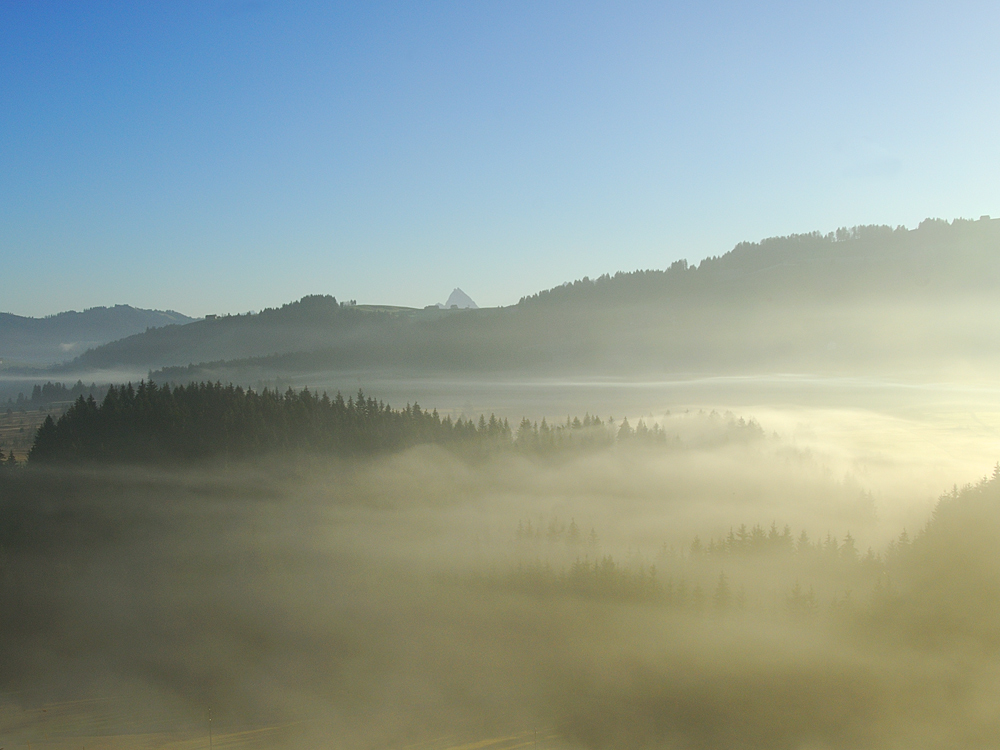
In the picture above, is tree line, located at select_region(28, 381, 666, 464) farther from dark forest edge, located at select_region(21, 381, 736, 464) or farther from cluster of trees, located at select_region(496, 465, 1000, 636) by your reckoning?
cluster of trees, located at select_region(496, 465, 1000, 636)

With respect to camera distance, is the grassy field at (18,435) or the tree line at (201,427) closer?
the tree line at (201,427)

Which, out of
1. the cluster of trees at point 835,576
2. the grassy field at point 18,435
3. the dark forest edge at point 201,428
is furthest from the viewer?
the grassy field at point 18,435

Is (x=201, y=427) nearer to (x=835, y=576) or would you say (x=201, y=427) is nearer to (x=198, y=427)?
(x=198, y=427)

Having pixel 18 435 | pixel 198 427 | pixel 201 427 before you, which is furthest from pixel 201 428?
pixel 18 435

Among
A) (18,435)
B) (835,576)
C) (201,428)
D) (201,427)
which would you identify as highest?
(201,427)

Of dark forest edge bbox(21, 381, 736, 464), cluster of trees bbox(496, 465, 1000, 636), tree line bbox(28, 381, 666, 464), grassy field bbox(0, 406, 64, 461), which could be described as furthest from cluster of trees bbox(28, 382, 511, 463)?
cluster of trees bbox(496, 465, 1000, 636)

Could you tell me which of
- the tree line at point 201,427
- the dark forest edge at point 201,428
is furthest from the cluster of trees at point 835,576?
the tree line at point 201,427

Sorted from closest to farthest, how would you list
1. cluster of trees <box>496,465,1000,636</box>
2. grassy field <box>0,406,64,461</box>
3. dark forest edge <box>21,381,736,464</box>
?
1. cluster of trees <box>496,465,1000,636</box>
2. dark forest edge <box>21,381,736,464</box>
3. grassy field <box>0,406,64,461</box>

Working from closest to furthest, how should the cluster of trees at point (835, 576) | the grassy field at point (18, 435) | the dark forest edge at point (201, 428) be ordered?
the cluster of trees at point (835, 576), the dark forest edge at point (201, 428), the grassy field at point (18, 435)

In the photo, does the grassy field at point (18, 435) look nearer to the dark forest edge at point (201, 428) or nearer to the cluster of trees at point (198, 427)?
the cluster of trees at point (198, 427)

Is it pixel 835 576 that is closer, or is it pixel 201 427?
pixel 201 427

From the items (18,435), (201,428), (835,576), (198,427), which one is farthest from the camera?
(18,435)

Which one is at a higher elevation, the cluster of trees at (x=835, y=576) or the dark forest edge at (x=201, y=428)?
the dark forest edge at (x=201, y=428)

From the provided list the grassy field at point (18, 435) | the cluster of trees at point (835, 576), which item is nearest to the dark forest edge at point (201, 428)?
the grassy field at point (18, 435)
